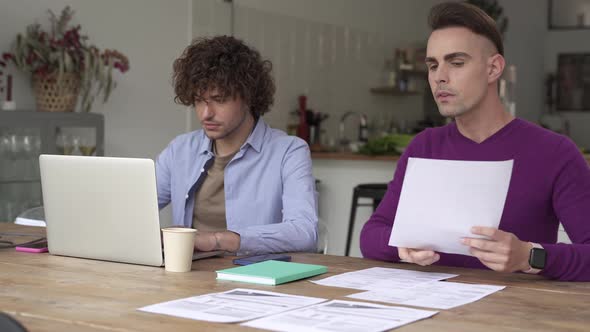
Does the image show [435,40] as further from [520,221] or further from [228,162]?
[228,162]

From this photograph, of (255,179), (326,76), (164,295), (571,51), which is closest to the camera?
(164,295)

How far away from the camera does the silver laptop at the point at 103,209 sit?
1.96 metres

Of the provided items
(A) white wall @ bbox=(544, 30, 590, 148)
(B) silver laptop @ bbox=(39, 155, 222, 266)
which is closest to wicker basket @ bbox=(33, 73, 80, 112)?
(B) silver laptop @ bbox=(39, 155, 222, 266)

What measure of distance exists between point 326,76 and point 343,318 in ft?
19.0

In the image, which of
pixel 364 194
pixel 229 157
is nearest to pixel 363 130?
pixel 364 194

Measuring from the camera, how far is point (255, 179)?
2658 mm

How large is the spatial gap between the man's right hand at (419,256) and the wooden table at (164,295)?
79 mm

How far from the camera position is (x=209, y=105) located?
2660 mm

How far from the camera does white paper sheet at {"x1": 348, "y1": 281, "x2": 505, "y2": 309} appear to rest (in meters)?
1.56

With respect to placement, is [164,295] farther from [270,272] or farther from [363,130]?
[363,130]

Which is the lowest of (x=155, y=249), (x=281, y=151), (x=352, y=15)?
(x=155, y=249)

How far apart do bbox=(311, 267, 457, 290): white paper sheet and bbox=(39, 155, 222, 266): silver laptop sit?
423 millimetres

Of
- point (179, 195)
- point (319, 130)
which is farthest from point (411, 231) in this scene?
point (319, 130)

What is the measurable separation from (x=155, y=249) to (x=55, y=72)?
8.84 ft
